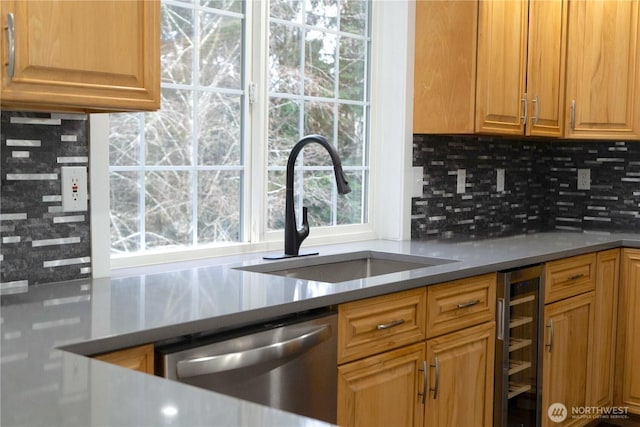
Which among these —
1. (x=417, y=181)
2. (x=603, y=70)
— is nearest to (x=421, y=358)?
(x=417, y=181)

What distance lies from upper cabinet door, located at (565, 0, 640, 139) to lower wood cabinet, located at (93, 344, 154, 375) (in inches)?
111

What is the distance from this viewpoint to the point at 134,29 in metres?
1.92

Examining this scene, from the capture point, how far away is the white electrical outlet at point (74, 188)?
7.08ft

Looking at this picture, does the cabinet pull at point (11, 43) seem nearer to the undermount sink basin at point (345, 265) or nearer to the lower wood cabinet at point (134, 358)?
the lower wood cabinet at point (134, 358)

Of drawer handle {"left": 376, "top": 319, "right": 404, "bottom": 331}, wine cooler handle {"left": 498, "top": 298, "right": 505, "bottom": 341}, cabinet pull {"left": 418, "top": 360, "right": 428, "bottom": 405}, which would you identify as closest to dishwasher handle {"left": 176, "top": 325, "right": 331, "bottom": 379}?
drawer handle {"left": 376, "top": 319, "right": 404, "bottom": 331}

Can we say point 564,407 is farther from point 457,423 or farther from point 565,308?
point 457,423

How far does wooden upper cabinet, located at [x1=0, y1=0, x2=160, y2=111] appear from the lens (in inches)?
67.2

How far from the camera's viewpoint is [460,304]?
2686mm

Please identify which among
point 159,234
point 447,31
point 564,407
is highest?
point 447,31

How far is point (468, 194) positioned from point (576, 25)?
3.17 feet

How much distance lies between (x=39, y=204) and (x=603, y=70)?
111 inches

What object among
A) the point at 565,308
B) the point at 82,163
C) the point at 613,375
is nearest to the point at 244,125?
the point at 82,163

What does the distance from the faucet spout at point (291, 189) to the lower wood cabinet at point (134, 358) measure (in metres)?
1.15

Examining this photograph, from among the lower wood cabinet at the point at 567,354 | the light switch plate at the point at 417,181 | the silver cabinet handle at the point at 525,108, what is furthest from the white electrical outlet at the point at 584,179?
the light switch plate at the point at 417,181
